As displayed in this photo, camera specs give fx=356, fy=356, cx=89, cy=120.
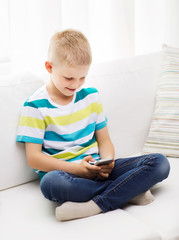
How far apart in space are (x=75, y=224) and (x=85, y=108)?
531mm

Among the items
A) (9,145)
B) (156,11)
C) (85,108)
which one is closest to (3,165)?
(9,145)

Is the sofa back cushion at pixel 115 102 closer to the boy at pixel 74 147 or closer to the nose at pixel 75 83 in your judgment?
the boy at pixel 74 147

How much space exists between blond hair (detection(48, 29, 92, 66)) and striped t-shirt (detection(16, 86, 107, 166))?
155 mm

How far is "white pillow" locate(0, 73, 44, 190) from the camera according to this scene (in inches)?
53.6

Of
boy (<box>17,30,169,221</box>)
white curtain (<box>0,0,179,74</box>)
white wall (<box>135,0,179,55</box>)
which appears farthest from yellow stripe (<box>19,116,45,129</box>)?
white wall (<box>135,0,179,55</box>)

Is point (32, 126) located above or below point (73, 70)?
below

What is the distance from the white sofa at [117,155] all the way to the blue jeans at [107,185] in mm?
49

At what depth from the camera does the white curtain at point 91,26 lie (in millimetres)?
1844

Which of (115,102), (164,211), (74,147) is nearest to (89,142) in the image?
(74,147)

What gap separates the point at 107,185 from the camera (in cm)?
129

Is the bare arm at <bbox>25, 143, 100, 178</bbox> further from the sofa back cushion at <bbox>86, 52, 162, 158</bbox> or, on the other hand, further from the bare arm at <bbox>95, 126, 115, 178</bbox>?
the sofa back cushion at <bbox>86, 52, 162, 158</bbox>

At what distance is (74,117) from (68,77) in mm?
179

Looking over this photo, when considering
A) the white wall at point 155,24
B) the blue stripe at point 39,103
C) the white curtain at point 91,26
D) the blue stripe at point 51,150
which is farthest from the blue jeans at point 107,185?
the white wall at point 155,24

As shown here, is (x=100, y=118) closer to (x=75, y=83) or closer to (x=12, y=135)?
(x=75, y=83)
